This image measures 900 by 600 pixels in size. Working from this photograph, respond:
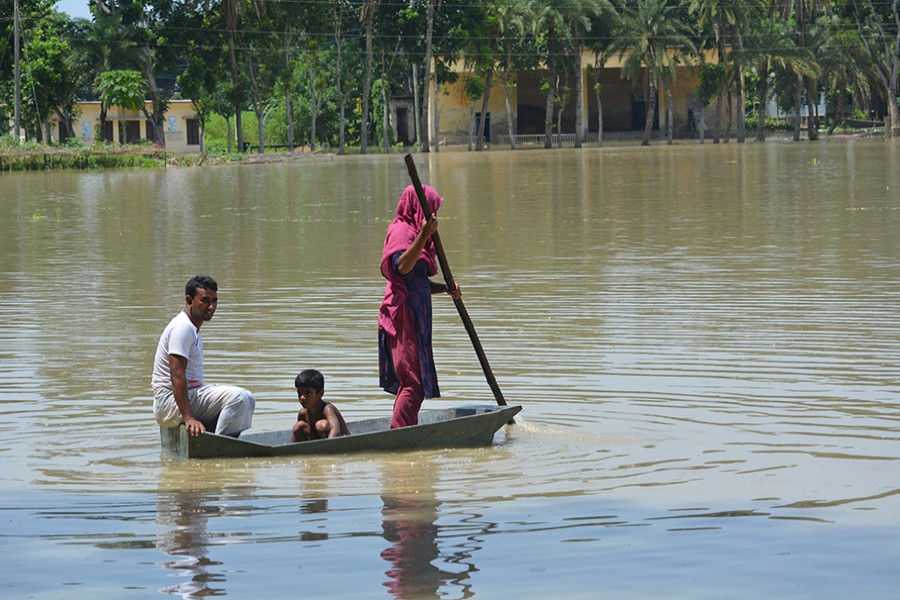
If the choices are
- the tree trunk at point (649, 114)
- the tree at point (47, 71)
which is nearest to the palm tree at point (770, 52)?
the tree trunk at point (649, 114)

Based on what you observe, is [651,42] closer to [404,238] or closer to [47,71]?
[47,71]

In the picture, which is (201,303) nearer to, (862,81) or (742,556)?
(742,556)

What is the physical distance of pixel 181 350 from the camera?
7.34 metres

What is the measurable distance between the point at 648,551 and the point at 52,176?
42.9 m

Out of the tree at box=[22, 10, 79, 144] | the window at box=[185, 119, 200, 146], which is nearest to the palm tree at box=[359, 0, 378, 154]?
the tree at box=[22, 10, 79, 144]

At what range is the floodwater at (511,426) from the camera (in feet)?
17.6

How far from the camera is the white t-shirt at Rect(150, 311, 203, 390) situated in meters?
7.31

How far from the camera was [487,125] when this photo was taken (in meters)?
81.9

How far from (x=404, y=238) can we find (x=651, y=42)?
67.9 m

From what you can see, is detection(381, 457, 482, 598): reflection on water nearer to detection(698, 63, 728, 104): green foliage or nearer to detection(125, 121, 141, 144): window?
detection(698, 63, 728, 104): green foliage

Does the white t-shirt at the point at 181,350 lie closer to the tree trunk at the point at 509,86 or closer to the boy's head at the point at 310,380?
the boy's head at the point at 310,380

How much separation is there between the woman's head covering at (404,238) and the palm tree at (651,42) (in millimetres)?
66590

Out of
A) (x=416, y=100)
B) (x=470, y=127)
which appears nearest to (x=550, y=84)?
(x=470, y=127)

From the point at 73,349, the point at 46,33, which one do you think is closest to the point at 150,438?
the point at 73,349
